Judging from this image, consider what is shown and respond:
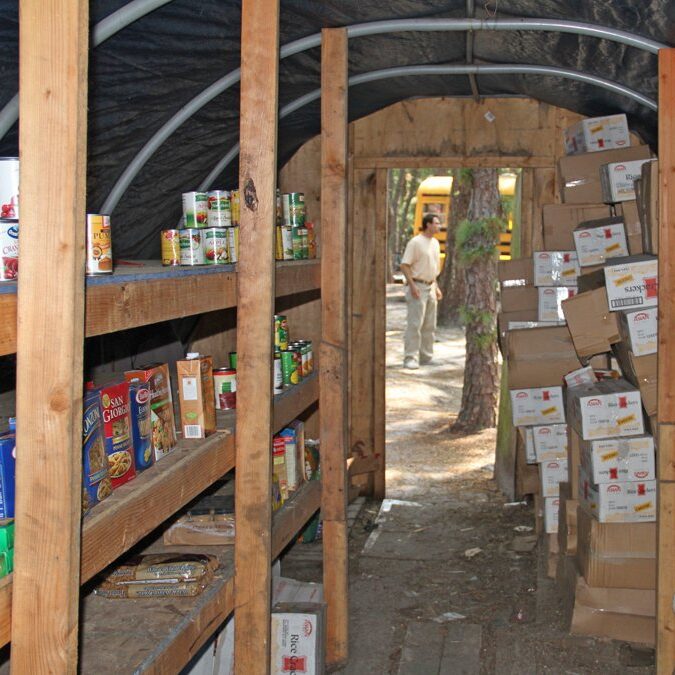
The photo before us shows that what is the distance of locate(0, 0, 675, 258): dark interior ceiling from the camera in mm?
3477

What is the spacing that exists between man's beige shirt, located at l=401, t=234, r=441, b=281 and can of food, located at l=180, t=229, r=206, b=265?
8.29 metres

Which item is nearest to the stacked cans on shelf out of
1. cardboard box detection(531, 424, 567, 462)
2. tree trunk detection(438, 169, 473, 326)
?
cardboard box detection(531, 424, 567, 462)

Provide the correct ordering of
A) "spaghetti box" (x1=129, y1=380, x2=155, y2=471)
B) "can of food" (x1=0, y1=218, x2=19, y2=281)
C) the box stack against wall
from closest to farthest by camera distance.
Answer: "can of food" (x1=0, y1=218, x2=19, y2=281) → "spaghetti box" (x1=129, y1=380, x2=155, y2=471) → the box stack against wall

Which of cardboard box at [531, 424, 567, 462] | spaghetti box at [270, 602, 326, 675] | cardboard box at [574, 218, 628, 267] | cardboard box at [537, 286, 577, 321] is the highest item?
cardboard box at [574, 218, 628, 267]

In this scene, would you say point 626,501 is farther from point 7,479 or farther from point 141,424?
point 7,479

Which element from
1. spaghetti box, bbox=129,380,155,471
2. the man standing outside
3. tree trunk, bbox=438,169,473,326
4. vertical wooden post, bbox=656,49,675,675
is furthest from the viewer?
tree trunk, bbox=438,169,473,326

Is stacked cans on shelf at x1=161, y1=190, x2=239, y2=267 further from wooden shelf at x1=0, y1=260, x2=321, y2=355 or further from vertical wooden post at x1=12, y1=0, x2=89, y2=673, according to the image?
vertical wooden post at x1=12, y1=0, x2=89, y2=673

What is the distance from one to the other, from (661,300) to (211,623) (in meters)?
2.09

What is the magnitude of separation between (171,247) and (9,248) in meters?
1.12

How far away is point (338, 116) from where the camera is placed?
3984 mm

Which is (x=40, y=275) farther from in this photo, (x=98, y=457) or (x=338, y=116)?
(x=338, y=116)

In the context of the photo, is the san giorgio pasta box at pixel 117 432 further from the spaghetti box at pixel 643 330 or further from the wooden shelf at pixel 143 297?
the spaghetti box at pixel 643 330

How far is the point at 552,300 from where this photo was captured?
221 inches

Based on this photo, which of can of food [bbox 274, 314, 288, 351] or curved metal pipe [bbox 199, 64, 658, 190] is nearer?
can of food [bbox 274, 314, 288, 351]
